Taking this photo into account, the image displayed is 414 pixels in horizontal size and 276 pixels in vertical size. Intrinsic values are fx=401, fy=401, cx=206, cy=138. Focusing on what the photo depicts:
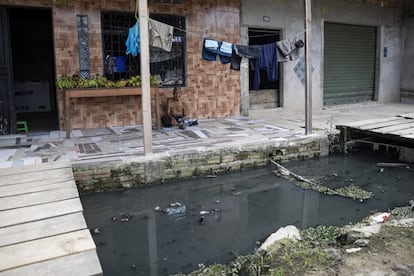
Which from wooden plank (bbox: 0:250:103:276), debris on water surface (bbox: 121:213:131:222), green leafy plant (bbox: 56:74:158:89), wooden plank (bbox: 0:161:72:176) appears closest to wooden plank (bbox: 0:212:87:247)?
wooden plank (bbox: 0:250:103:276)

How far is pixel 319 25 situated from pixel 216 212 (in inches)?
298

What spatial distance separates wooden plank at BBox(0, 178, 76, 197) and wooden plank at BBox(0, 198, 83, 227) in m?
0.52

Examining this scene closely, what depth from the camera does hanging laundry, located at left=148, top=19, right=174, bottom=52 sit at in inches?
257

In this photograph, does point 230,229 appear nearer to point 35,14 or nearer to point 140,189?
point 140,189

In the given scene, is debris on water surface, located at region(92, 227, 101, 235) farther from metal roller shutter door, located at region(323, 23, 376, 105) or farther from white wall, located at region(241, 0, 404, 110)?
metal roller shutter door, located at region(323, 23, 376, 105)

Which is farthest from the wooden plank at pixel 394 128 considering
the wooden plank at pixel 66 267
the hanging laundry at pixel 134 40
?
the wooden plank at pixel 66 267

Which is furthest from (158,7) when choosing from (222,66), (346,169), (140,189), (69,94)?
(346,169)

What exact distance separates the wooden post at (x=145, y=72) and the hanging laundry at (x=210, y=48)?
2028 mm

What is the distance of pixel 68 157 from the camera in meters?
5.55

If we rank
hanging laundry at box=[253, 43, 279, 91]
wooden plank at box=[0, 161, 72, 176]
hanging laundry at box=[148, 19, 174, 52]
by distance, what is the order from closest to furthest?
wooden plank at box=[0, 161, 72, 176] < hanging laundry at box=[148, 19, 174, 52] < hanging laundry at box=[253, 43, 279, 91]

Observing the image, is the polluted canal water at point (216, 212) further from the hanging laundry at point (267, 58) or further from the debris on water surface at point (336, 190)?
the hanging laundry at point (267, 58)

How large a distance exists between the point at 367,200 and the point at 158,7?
18.2 ft

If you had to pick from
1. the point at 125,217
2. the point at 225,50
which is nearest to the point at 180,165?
the point at 125,217

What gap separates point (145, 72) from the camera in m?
5.52
